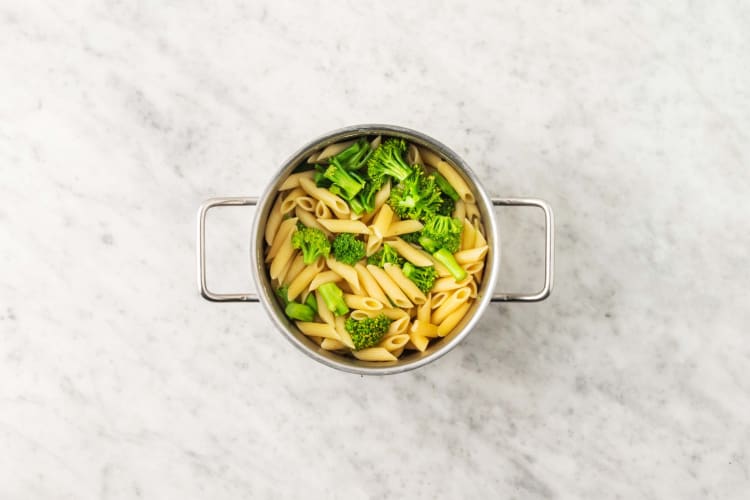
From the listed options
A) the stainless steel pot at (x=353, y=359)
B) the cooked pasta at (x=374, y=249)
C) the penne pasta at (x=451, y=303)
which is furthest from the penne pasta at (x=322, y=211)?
the penne pasta at (x=451, y=303)

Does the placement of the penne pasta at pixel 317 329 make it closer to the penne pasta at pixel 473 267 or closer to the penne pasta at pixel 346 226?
the penne pasta at pixel 346 226

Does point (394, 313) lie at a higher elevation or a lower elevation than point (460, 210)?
lower

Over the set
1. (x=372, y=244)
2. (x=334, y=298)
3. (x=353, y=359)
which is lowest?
(x=353, y=359)

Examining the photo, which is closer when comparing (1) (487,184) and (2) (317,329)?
(2) (317,329)

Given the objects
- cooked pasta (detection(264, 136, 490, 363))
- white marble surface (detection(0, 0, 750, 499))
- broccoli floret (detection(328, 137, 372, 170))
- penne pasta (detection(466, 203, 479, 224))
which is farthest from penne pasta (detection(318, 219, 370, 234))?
white marble surface (detection(0, 0, 750, 499))

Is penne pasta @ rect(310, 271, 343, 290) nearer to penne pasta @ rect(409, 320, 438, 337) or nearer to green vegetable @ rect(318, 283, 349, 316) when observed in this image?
green vegetable @ rect(318, 283, 349, 316)

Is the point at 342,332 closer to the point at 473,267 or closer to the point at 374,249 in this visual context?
the point at 374,249

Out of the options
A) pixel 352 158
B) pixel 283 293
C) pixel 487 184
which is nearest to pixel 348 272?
pixel 283 293

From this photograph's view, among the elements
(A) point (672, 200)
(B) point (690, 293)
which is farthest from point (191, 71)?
(B) point (690, 293)
